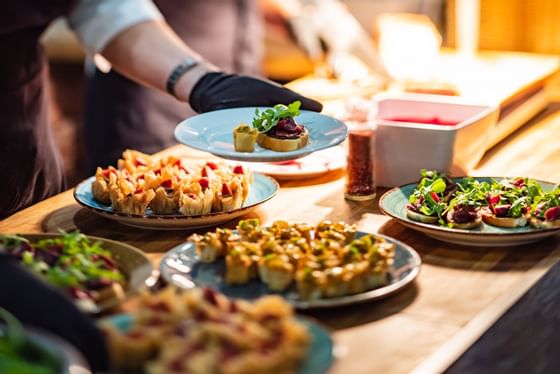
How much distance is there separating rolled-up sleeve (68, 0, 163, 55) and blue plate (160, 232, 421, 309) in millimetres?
1060

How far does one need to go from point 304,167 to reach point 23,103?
0.76 meters

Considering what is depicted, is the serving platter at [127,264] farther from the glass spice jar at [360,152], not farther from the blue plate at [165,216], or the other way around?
the glass spice jar at [360,152]

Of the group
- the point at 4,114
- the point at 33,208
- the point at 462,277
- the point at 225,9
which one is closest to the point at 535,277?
the point at 462,277

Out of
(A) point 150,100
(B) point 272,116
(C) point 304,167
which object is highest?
(B) point 272,116

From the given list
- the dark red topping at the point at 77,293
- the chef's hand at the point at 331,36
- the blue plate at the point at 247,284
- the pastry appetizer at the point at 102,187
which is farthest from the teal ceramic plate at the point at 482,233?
the chef's hand at the point at 331,36

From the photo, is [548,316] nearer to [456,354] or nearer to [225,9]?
[456,354]

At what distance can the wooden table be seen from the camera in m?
1.28

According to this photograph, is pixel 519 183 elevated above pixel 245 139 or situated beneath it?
situated beneath

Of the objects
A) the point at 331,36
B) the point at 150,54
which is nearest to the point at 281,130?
the point at 150,54

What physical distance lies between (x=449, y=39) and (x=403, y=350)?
2.54m

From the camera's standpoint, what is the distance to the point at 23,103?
2439 mm

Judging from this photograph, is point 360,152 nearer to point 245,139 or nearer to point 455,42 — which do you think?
point 245,139

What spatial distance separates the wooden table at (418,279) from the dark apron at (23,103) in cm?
47

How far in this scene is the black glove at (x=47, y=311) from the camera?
1110 millimetres
